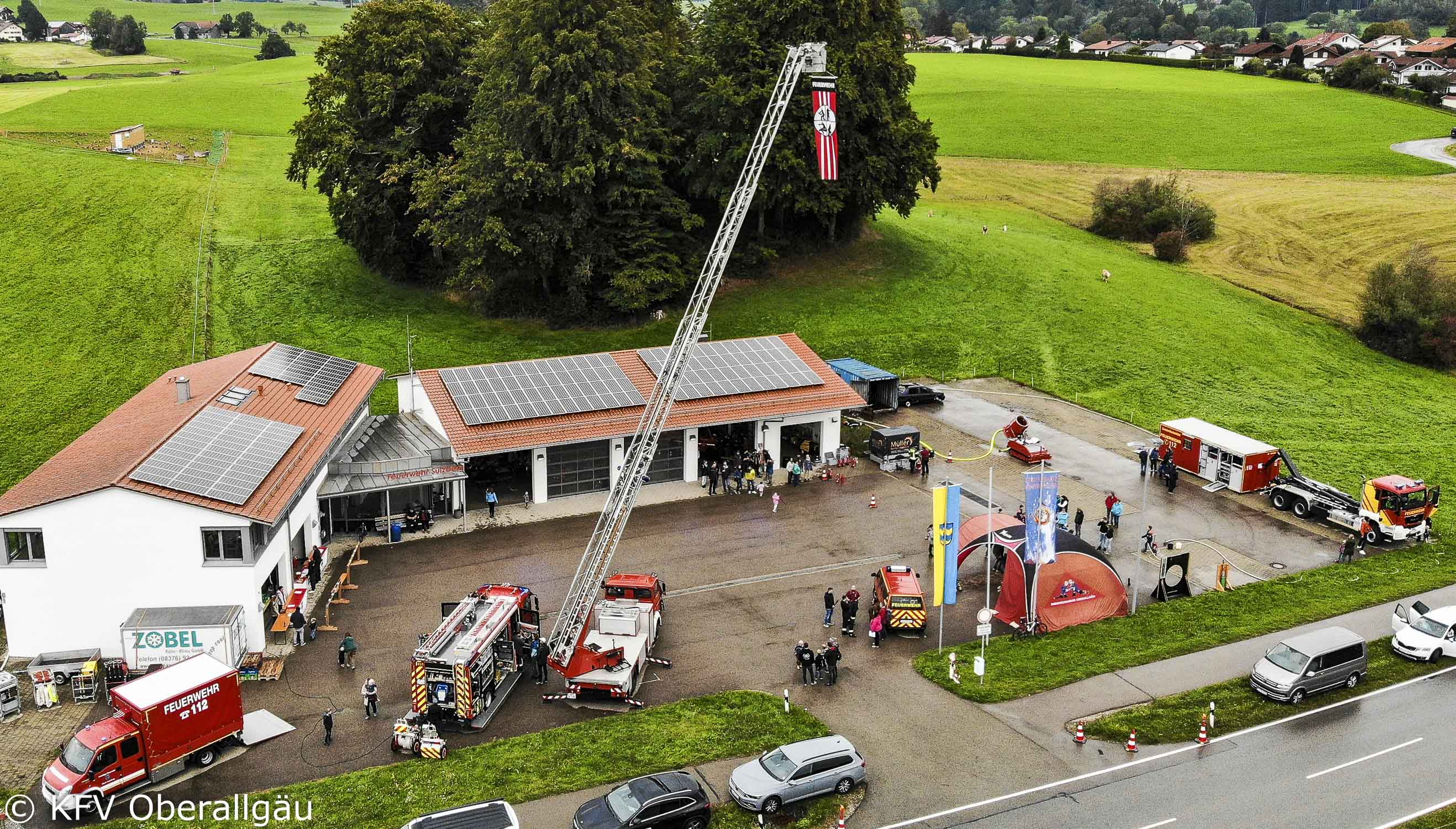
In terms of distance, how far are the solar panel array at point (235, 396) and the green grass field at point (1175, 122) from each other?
8499 centimetres

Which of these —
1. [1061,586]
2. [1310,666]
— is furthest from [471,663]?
[1310,666]

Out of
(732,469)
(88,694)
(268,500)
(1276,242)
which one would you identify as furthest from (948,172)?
(88,694)

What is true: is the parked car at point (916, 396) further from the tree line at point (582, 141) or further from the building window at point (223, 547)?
the building window at point (223, 547)

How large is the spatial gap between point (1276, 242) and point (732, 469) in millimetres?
59706

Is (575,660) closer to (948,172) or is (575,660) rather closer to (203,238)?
(203,238)

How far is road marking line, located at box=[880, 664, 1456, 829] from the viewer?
2808 cm

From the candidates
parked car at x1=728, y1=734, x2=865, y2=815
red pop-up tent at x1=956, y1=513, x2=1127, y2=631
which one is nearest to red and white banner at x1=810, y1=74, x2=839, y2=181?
red pop-up tent at x1=956, y1=513, x2=1127, y2=631

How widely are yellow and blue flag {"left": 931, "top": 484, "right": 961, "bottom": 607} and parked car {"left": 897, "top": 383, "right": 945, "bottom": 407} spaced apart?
80.6 feet

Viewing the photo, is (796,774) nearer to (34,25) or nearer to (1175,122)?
(1175,122)

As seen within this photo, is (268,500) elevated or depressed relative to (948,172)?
depressed

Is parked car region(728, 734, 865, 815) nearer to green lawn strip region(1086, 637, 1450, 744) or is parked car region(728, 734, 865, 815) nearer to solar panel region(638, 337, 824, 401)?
green lawn strip region(1086, 637, 1450, 744)

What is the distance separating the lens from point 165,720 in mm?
28891

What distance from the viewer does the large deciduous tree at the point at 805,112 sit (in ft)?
231

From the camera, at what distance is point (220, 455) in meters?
38.9
